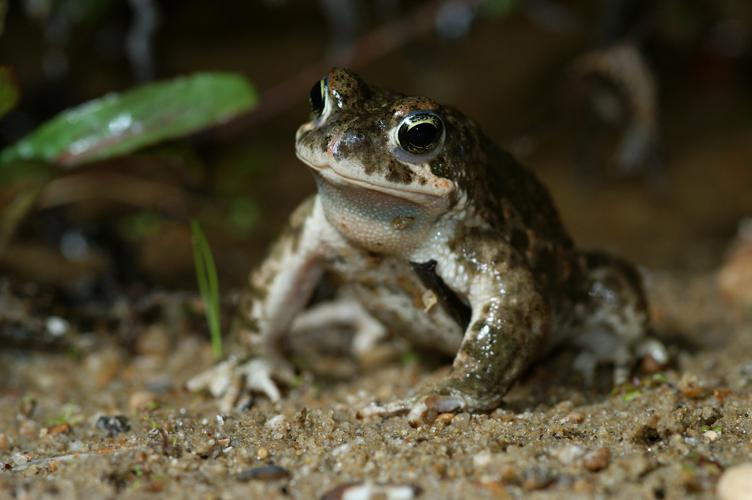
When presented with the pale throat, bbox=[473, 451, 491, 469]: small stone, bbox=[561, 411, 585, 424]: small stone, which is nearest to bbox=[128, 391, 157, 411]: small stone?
the pale throat

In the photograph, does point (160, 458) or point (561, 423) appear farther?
point (561, 423)

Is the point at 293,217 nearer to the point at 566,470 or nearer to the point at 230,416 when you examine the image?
the point at 230,416

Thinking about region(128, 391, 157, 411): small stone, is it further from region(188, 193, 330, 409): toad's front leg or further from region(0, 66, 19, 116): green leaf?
region(0, 66, 19, 116): green leaf

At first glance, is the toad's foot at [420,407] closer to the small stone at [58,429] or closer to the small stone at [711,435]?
the small stone at [711,435]

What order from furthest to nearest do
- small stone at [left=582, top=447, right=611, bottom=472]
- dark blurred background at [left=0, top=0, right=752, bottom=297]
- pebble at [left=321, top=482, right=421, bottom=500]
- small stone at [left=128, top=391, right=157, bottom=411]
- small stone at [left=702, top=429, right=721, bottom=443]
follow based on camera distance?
dark blurred background at [left=0, top=0, right=752, bottom=297]
small stone at [left=128, top=391, right=157, bottom=411]
small stone at [left=702, top=429, right=721, bottom=443]
small stone at [left=582, top=447, right=611, bottom=472]
pebble at [left=321, top=482, right=421, bottom=500]

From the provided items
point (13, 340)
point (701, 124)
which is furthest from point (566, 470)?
point (701, 124)
